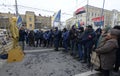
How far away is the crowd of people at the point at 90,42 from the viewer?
3521mm

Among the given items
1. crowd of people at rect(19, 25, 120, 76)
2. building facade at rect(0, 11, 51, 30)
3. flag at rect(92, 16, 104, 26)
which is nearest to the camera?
crowd of people at rect(19, 25, 120, 76)

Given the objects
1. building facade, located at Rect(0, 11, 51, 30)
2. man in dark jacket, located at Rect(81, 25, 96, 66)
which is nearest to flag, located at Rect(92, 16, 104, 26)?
man in dark jacket, located at Rect(81, 25, 96, 66)

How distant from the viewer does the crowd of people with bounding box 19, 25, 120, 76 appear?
3.52 m

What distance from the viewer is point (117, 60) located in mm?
4043

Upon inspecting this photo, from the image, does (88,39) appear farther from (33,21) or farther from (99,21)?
(33,21)

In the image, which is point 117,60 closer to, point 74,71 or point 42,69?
point 74,71

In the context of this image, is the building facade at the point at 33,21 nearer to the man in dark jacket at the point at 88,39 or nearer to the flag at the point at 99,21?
the flag at the point at 99,21

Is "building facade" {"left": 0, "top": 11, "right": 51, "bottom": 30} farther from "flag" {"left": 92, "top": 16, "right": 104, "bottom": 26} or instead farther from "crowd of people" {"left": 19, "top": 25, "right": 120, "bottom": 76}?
"crowd of people" {"left": 19, "top": 25, "right": 120, "bottom": 76}

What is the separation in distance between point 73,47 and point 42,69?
10.3 ft

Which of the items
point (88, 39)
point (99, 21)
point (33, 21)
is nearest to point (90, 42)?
point (88, 39)

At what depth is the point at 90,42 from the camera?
588 cm

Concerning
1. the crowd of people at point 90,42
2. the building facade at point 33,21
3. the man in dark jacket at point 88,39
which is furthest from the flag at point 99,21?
the building facade at point 33,21

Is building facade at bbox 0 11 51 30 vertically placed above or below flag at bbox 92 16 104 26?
above

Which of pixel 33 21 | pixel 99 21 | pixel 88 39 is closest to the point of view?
pixel 88 39
